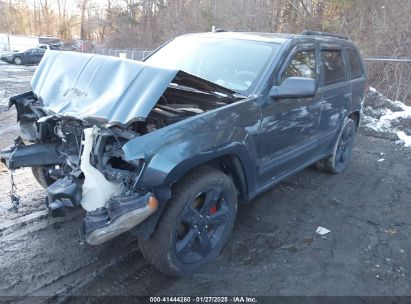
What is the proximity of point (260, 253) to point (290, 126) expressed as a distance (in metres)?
1.34

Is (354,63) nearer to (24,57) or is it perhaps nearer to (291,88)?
(291,88)

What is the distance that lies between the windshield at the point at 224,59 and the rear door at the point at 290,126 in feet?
0.77

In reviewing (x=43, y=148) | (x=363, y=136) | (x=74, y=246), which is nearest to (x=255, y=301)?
(x=74, y=246)


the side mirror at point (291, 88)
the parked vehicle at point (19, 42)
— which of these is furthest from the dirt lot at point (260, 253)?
the parked vehicle at point (19, 42)

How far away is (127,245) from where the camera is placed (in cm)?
354

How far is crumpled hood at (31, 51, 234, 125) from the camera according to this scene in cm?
279

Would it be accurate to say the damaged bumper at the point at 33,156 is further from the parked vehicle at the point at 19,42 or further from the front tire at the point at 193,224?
the parked vehicle at the point at 19,42

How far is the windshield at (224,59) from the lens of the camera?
3.72 m

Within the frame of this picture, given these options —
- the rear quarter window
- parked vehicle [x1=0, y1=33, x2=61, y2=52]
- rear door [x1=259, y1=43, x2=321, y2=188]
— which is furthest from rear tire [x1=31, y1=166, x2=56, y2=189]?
parked vehicle [x1=0, y1=33, x2=61, y2=52]

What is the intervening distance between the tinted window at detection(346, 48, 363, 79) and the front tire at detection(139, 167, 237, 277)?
3.15 metres

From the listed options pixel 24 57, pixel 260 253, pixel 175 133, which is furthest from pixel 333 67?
pixel 24 57

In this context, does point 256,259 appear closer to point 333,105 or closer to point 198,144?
point 198,144

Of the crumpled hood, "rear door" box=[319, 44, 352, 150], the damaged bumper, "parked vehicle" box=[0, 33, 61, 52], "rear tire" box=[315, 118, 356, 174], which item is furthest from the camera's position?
Result: "parked vehicle" box=[0, 33, 61, 52]

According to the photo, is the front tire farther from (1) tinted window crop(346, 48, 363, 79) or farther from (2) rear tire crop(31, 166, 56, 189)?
(1) tinted window crop(346, 48, 363, 79)
